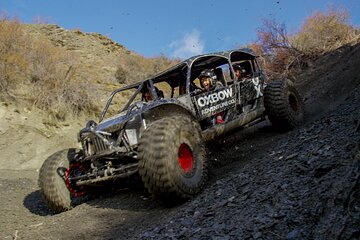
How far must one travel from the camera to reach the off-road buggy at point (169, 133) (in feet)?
13.5

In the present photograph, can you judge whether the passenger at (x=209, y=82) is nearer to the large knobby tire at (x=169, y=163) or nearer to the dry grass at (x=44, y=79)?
the large knobby tire at (x=169, y=163)

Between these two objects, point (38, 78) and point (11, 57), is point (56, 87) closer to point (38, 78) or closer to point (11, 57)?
point (38, 78)

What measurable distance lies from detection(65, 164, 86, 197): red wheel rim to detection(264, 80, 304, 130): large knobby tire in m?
3.38

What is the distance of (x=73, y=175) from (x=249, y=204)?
115 inches

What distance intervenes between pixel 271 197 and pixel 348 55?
35.1 ft

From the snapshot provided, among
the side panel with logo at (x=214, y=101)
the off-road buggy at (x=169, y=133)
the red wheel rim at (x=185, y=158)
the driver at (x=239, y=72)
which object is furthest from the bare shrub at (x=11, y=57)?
the red wheel rim at (x=185, y=158)

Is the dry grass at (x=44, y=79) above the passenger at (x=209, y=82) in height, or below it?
above

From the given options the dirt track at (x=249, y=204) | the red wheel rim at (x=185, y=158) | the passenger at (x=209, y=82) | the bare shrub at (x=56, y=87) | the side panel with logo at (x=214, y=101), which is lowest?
the dirt track at (x=249, y=204)

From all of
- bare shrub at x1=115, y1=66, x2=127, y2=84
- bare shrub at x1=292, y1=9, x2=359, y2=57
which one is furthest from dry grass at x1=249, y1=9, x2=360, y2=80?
bare shrub at x1=115, y1=66, x2=127, y2=84

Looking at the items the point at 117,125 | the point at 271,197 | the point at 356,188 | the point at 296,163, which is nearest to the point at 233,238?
the point at 271,197

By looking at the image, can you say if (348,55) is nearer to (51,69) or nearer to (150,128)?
(51,69)

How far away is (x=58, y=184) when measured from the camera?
514cm

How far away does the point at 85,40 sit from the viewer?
2191 centimetres

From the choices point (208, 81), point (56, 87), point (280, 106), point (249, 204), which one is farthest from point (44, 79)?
point (249, 204)
